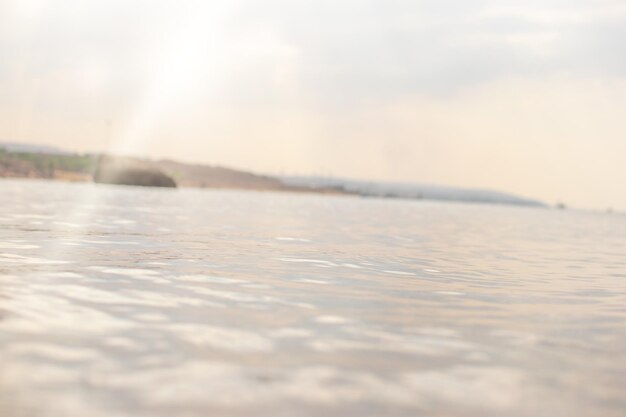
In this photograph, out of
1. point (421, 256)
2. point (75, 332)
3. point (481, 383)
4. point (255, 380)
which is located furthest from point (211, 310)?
point (421, 256)

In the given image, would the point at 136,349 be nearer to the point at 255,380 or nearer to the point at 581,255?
the point at 255,380

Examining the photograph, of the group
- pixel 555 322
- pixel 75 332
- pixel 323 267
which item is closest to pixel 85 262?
pixel 323 267

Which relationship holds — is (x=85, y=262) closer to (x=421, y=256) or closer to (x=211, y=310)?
(x=211, y=310)

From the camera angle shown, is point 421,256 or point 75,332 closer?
point 75,332

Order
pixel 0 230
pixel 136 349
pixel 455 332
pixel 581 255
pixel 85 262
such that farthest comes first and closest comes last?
1. pixel 581 255
2. pixel 0 230
3. pixel 85 262
4. pixel 455 332
5. pixel 136 349

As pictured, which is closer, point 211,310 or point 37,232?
point 211,310

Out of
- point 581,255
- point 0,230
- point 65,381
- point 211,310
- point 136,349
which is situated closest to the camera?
point 65,381

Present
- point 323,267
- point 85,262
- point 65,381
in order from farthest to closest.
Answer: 1. point 323,267
2. point 85,262
3. point 65,381

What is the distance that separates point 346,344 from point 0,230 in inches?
432

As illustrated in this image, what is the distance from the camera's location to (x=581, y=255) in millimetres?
17266

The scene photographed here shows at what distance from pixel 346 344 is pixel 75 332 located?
216 cm

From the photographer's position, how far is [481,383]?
→ 4172 mm

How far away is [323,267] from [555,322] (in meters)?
4.47

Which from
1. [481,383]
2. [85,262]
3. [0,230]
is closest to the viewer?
[481,383]
